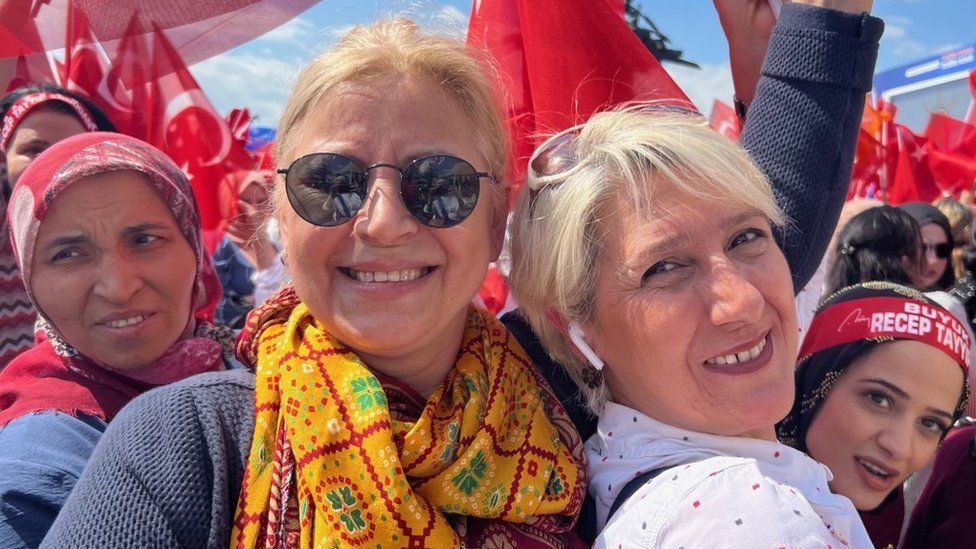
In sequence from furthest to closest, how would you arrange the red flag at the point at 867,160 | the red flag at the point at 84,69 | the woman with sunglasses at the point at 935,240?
the red flag at the point at 867,160
the woman with sunglasses at the point at 935,240
the red flag at the point at 84,69

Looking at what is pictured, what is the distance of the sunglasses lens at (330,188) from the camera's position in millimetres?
1539

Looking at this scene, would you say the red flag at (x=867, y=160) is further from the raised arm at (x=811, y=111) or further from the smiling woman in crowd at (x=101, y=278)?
the smiling woman in crowd at (x=101, y=278)

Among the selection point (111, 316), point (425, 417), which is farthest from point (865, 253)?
point (111, 316)

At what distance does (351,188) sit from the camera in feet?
5.07

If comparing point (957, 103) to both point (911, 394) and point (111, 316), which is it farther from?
point (111, 316)

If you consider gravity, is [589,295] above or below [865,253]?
above

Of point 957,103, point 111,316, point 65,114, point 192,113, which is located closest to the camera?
point 111,316

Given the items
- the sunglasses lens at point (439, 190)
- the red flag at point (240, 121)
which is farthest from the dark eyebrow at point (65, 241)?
the red flag at point (240, 121)

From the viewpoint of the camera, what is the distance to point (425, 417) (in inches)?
59.6

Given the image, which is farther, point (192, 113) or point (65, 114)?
point (192, 113)

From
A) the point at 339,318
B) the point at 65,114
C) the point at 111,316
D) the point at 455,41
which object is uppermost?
the point at 455,41

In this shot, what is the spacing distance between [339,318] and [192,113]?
2751 mm

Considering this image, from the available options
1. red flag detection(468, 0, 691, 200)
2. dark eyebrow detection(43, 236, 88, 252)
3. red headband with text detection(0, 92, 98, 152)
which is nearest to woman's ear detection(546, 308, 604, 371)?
red flag detection(468, 0, 691, 200)

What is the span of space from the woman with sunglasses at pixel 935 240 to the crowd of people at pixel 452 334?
3.89 m
